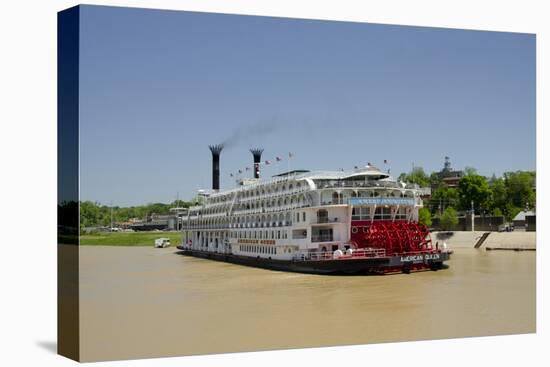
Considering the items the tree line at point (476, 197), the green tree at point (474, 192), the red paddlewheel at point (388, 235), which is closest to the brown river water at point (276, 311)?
the red paddlewheel at point (388, 235)

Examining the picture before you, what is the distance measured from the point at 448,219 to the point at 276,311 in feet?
104

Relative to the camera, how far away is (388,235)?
2670 centimetres

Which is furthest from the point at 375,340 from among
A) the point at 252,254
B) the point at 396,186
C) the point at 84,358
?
the point at 252,254

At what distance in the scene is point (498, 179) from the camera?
53.6m

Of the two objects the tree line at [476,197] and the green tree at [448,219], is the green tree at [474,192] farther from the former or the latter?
the green tree at [448,219]

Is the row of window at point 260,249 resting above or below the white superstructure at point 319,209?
below

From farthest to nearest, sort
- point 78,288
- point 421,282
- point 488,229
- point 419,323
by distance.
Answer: point 488,229 → point 421,282 → point 419,323 → point 78,288

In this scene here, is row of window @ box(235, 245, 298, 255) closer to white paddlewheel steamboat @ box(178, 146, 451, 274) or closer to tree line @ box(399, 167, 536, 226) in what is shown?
white paddlewheel steamboat @ box(178, 146, 451, 274)

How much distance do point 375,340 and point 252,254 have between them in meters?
14.4

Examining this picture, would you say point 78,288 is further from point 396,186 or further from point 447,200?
point 447,200

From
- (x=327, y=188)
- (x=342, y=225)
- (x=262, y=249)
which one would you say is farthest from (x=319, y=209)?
(x=262, y=249)

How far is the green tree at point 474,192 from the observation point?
50812mm

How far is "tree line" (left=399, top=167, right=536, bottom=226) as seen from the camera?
4862cm

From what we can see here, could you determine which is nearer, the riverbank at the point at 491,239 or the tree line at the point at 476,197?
the riverbank at the point at 491,239
